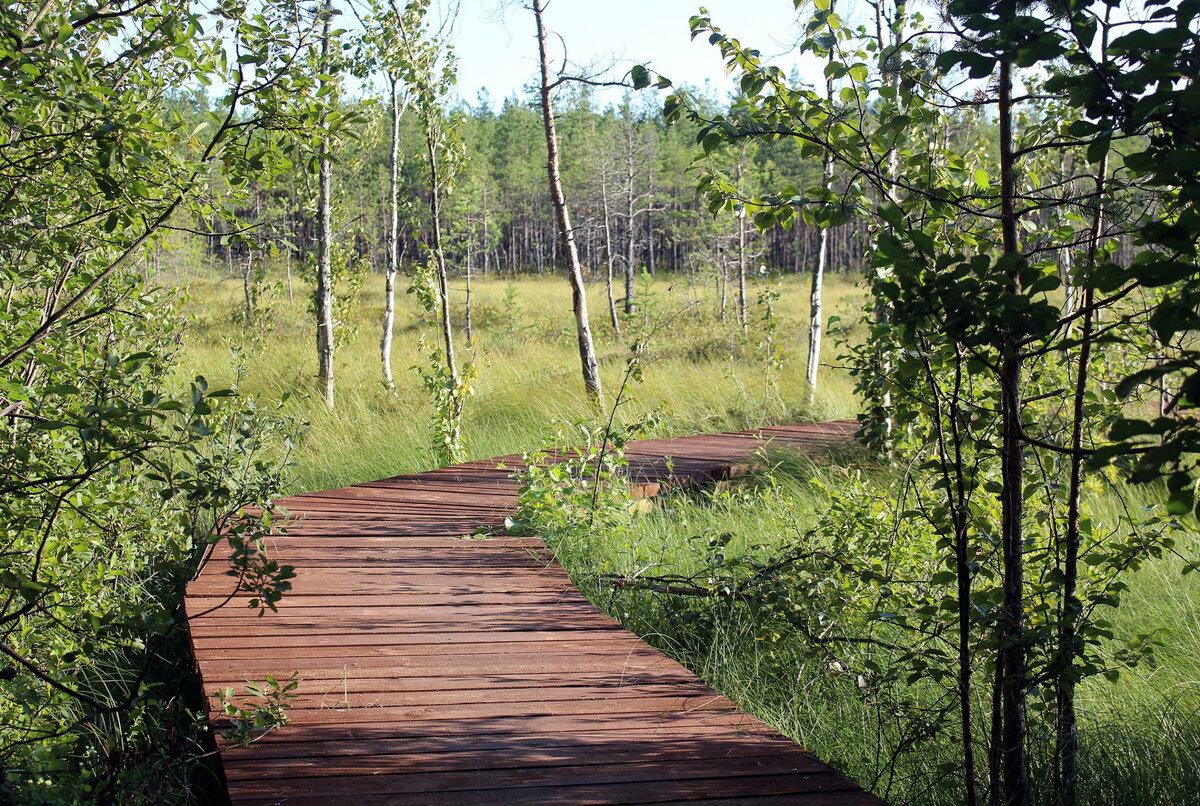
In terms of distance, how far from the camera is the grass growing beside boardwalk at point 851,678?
2928 mm

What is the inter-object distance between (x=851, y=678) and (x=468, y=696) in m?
1.76

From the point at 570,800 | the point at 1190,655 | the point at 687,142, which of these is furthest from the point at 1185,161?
the point at 687,142

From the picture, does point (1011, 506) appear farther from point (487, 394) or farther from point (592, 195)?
point (592, 195)

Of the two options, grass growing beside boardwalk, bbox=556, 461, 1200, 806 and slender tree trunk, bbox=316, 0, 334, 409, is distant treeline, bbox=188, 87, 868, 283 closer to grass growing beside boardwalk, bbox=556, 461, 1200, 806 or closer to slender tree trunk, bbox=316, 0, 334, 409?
slender tree trunk, bbox=316, 0, 334, 409

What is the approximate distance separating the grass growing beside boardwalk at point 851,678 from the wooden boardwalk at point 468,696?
0.38 metres

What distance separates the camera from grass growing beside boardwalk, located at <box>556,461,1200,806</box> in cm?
293

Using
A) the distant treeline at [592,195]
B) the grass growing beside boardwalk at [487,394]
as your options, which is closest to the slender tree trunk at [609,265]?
the distant treeline at [592,195]

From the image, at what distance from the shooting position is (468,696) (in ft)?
9.90

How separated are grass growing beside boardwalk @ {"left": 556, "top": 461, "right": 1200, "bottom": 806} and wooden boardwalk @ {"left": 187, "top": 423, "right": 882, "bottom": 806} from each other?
0.38 m

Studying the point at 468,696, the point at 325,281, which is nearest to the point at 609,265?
the point at 325,281

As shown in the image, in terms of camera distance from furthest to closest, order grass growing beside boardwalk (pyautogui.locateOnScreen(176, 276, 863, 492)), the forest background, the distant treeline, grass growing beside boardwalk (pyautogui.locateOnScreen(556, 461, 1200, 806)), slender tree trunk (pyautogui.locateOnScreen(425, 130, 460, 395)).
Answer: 1. the distant treeline
2. grass growing beside boardwalk (pyautogui.locateOnScreen(176, 276, 863, 492))
3. slender tree trunk (pyautogui.locateOnScreen(425, 130, 460, 395))
4. grass growing beside boardwalk (pyautogui.locateOnScreen(556, 461, 1200, 806))
5. the forest background

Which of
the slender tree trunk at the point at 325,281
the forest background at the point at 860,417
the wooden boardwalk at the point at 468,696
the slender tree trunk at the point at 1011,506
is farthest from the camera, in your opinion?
the slender tree trunk at the point at 325,281

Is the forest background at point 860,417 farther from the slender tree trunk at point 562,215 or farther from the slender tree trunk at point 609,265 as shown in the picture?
the slender tree trunk at point 609,265

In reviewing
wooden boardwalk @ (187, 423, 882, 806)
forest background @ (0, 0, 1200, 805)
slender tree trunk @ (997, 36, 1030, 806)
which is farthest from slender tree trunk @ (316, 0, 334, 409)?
slender tree trunk @ (997, 36, 1030, 806)
